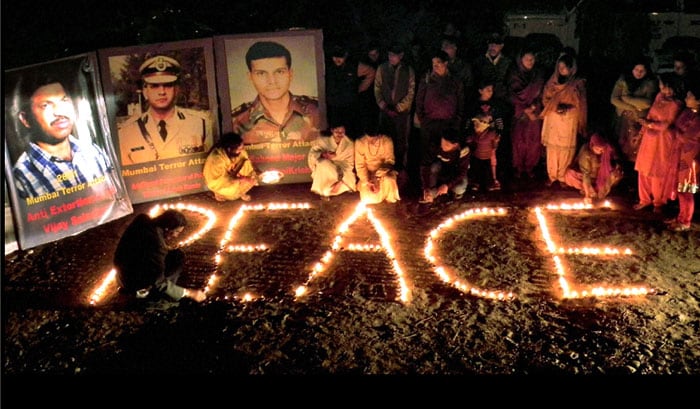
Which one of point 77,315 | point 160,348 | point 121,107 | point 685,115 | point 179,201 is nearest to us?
point 160,348

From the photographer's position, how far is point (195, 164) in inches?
356

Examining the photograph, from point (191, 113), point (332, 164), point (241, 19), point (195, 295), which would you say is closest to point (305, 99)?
point (332, 164)

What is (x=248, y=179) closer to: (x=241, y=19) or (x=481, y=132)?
(x=481, y=132)

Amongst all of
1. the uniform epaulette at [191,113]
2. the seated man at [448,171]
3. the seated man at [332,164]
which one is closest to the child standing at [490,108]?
the seated man at [448,171]

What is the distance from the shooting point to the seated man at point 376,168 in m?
8.57

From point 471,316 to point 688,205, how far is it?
351 cm

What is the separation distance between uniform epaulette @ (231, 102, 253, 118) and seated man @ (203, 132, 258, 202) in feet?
0.98

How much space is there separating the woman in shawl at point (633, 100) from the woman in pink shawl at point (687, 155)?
0.74 m

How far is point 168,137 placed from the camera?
344 inches

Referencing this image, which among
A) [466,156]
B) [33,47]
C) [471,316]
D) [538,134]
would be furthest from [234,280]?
[33,47]

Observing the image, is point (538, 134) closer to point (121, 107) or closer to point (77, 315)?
point (121, 107)

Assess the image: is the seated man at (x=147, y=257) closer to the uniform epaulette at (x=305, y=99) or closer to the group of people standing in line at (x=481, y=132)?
the group of people standing in line at (x=481, y=132)

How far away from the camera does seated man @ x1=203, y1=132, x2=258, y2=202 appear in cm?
881

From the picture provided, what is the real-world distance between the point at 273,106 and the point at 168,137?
1.51m
